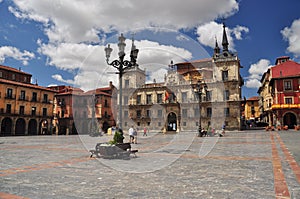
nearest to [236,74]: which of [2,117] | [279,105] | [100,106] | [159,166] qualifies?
[279,105]

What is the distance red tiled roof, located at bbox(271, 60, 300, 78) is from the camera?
39.1 meters

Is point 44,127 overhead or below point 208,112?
below

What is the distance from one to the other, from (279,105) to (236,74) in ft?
27.8

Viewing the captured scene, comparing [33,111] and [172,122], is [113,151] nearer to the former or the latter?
[172,122]

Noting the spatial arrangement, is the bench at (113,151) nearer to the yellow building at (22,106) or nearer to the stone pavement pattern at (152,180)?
the stone pavement pattern at (152,180)

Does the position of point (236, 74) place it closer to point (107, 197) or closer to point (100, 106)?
point (100, 106)

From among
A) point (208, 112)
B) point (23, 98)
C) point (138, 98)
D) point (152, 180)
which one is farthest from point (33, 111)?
point (152, 180)

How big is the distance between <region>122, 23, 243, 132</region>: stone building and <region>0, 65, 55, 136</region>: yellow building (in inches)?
602

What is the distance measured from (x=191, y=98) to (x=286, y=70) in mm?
17096

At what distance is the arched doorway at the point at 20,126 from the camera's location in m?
38.8

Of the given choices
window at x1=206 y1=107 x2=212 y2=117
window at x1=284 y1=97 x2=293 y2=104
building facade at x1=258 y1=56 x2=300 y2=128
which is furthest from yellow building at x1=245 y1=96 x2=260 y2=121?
window at x1=206 y1=107 x2=212 y2=117

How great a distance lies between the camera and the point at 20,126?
130 feet

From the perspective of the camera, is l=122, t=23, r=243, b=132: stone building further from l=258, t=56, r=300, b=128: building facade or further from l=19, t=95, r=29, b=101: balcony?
l=19, t=95, r=29, b=101: balcony

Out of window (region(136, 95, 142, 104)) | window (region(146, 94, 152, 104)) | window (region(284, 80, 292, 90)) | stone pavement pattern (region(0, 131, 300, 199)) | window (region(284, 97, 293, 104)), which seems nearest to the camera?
stone pavement pattern (region(0, 131, 300, 199))
